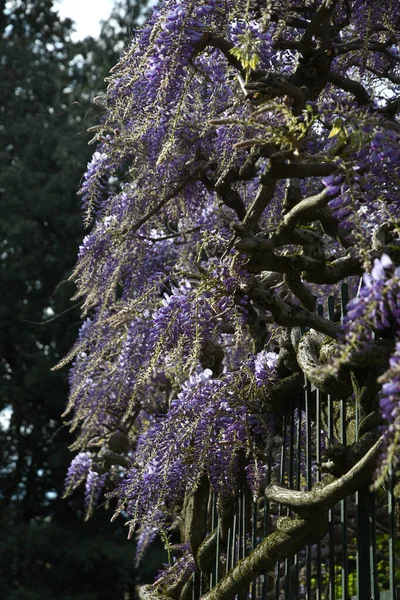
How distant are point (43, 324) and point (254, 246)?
9.32 meters

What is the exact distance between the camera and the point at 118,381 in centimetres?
527

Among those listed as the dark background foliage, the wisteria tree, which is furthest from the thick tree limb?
the dark background foliage

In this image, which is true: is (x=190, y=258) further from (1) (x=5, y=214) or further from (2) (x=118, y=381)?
(1) (x=5, y=214)

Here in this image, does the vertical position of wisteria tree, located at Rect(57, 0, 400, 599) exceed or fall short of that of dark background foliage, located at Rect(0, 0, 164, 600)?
it falls short

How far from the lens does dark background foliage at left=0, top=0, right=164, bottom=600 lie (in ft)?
35.4

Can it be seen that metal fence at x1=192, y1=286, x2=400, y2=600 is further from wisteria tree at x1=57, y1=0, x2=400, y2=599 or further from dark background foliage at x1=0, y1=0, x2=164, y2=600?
dark background foliage at x1=0, y1=0, x2=164, y2=600

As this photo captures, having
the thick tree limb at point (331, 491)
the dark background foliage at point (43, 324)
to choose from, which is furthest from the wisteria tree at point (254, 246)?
the dark background foliage at point (43, 324)

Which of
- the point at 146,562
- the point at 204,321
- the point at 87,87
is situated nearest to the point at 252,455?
the point at 204,321

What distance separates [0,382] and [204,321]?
846 centimetres

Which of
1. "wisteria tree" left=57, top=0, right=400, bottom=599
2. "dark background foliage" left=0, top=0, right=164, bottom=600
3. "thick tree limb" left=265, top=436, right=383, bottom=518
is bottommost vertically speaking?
"thick tree limb" left=265, top=436, right=383, bottom=518

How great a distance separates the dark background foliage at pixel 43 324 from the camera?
10.8 meters

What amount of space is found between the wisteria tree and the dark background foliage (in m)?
6.05

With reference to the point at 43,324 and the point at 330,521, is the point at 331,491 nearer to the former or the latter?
the point at 330,521

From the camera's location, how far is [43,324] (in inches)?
464
